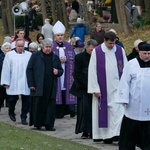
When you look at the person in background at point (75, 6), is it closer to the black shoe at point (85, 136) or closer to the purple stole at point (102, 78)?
the black shoe at point (85, 136)

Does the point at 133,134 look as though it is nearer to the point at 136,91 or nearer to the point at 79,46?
the point at 136,91

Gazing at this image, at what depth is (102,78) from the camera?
529 inches

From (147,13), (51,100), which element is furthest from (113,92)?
(147,13)

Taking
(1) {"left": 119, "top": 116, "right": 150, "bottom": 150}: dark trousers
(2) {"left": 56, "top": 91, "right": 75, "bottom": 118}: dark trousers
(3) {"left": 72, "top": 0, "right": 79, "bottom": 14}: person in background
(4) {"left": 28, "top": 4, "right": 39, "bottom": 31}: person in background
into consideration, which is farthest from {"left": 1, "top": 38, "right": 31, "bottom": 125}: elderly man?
(3) {"left": 72, "top": 0, "right": 79, "bottom": 14}: person in background

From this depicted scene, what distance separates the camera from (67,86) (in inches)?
698

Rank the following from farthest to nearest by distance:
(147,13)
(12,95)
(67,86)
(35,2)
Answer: (35,2)
(147,13)
(67,86)
(12,95)

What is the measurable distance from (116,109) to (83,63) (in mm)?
1294

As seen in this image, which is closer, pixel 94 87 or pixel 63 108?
pixel 94 87

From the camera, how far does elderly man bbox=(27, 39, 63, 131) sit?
49.9 feet

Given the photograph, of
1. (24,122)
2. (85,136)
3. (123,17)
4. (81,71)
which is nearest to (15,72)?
(24,122)

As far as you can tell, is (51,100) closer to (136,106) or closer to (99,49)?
(99,49)

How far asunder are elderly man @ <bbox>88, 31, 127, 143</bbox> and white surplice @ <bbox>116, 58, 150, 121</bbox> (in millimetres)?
2330

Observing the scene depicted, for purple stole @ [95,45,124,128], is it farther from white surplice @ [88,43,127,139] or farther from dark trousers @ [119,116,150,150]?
dark trousers @ [119,116,150,150]

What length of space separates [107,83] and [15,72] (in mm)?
3427
